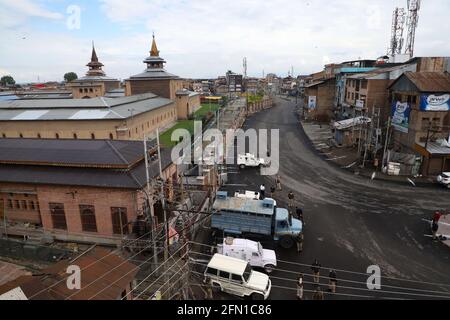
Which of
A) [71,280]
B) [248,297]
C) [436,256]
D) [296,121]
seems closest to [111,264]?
[71,280]

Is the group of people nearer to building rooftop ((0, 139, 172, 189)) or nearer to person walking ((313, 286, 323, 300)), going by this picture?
person walking ((313, 286, 323, 300))

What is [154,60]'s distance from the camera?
228 feet

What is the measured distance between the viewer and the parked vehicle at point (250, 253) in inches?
687

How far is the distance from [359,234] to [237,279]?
1066 cm

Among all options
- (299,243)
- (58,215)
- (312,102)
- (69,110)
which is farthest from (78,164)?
(312,102)

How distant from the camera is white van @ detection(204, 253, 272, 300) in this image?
15250 millimetres

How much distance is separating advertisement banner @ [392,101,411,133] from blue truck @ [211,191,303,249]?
24595 mm

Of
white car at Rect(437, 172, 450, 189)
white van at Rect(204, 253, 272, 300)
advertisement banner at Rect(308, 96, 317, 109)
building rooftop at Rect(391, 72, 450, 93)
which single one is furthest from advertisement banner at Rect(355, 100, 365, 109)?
white van at Rect(204, 253, 272, 300)

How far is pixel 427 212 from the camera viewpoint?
2462cm

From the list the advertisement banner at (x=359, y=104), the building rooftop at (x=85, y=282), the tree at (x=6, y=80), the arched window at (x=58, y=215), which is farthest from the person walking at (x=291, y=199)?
the tree at (x=6, y=80)

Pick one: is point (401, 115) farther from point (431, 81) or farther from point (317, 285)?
point (317, 285)

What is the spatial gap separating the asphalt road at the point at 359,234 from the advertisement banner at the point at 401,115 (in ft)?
32.8
